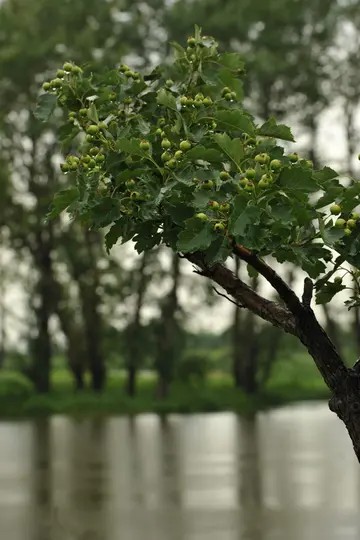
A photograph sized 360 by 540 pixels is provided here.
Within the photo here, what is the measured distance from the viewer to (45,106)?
5926 mm

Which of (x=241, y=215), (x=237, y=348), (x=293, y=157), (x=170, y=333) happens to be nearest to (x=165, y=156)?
(x=241, y=215)

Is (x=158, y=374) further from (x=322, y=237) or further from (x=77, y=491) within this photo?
(x=322, y=237)

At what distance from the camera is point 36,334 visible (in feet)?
109

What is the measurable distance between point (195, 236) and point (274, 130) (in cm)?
66

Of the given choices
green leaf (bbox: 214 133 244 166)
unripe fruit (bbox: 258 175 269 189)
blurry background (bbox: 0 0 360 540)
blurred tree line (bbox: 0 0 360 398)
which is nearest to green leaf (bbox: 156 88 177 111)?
green leaf (bbox: 214 133 244 166)

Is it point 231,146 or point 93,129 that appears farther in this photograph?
point 93,129

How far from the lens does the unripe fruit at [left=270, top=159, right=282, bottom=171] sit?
5.03 meters

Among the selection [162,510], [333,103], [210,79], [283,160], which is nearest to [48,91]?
[210,79]

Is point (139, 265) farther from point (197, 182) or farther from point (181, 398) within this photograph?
point (197, 182)

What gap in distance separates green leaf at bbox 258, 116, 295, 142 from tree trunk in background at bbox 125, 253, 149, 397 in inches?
1085

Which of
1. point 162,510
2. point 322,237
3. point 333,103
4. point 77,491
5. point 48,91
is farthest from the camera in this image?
point 333,103

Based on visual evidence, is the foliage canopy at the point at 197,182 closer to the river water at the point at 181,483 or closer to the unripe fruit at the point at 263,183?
the unripe fruit at the point at 263,183

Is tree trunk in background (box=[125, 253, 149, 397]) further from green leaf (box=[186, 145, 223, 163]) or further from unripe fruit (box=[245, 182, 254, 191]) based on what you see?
unripe fruit (box=[245, 182, 254, 191])

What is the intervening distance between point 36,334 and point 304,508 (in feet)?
72.5
